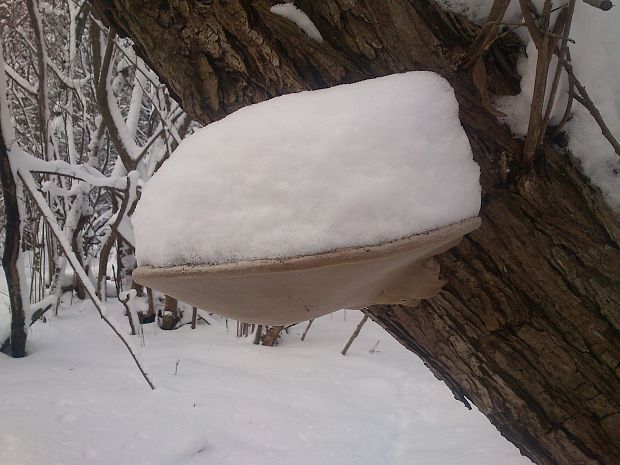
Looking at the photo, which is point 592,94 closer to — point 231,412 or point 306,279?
point 306,279

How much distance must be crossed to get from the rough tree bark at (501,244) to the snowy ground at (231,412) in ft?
3.34

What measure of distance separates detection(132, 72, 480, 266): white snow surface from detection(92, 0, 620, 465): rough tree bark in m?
0.08

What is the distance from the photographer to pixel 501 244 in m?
0.52

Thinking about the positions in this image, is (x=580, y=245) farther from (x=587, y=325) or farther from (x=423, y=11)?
(x=423, y=11)

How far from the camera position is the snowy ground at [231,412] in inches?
55.9

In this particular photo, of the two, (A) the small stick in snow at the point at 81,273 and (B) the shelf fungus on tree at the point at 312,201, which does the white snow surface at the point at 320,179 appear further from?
(A) the small stick in snow at the point at 81,273

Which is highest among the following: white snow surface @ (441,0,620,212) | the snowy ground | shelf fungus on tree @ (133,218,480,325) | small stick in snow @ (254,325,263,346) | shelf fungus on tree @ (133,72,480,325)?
white snow surface @ (441,0,620,212)

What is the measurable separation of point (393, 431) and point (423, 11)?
1.62 meters

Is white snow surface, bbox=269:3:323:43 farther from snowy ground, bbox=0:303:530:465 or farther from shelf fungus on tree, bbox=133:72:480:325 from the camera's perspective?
snowy ground, bbox=0:303:530:465

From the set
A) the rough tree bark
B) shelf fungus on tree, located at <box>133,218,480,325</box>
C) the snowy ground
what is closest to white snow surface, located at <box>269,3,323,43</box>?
the rough tree bark

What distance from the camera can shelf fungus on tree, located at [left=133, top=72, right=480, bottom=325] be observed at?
375mm

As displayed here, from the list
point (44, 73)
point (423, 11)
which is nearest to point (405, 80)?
point (423, 11)

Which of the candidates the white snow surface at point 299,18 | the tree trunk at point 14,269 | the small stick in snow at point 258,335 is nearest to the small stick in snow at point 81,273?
the tree trunk at point 14,269

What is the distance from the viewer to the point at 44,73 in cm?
313
